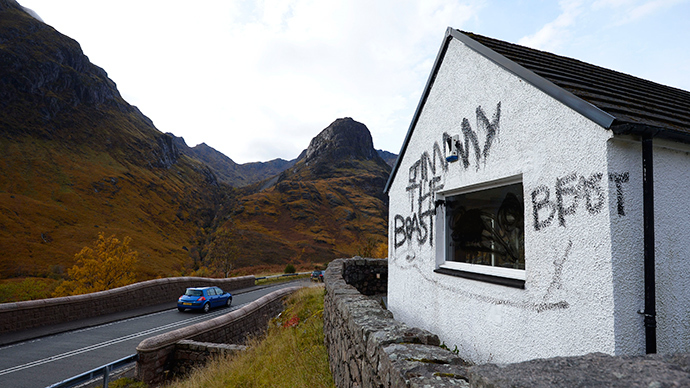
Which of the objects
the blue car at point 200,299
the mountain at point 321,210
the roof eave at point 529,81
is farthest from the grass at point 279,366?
the mountain at point 321,210

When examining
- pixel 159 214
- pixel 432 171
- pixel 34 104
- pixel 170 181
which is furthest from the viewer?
pixel 170 181

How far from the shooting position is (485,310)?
397 cm

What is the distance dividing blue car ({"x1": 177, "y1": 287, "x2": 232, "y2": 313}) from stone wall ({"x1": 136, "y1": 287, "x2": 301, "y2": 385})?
321 centimetres

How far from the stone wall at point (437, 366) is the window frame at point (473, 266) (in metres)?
1.30

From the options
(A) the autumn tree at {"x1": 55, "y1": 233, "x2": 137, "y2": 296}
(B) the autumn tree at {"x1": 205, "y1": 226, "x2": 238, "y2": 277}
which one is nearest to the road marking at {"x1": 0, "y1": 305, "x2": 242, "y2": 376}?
(A) the autumn tree at {"x1": 55, "y1": 233, "x2": 137, "y2": 296}

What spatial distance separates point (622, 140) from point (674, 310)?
4.85 ft

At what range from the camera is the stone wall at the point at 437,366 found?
1233 mm

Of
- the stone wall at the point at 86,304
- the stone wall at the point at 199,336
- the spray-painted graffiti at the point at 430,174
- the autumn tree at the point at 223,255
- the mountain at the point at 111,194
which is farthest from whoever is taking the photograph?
the mountain at the point at 111,194

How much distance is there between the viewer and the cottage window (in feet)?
13.4

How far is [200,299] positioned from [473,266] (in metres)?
16.2

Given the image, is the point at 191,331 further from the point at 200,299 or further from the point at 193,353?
the point at 200,299

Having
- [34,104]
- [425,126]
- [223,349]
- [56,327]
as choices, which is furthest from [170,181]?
[425,126]

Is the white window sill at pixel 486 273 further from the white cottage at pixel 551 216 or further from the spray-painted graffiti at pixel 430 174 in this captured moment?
the spray-painted graffiti at pixel 430 174

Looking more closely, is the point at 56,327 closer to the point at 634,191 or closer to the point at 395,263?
the point at 395,263
